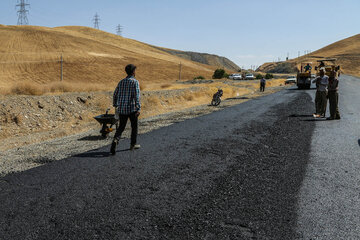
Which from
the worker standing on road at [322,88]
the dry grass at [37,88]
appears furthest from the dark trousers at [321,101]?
the dry grass at [37,88]

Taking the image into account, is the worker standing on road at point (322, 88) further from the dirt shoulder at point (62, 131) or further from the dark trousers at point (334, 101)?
the dirt shoulder at point (62, 131)

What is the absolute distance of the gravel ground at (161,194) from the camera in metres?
3.80

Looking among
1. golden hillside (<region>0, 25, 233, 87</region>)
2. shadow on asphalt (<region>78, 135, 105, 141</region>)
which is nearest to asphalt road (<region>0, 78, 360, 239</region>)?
shadow on asphalt (<region>78, 135, 105, 141</region>)

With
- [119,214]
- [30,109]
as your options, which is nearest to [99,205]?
[119,214]

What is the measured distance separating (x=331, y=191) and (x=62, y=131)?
10.9 metres

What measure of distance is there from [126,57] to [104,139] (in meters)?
68.2

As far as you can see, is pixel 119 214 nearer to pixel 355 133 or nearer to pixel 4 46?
pixel 355 133

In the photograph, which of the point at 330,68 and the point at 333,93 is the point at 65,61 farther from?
the point at 333,93

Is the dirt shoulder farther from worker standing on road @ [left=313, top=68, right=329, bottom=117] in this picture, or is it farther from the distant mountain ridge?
the distant mountain ridge

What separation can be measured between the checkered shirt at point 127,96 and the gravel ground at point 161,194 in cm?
113

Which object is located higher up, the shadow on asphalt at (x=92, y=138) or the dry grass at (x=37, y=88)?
the dry grass at (x=37, y=88)

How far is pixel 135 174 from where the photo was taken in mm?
5770

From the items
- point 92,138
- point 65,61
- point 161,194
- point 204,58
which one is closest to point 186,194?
point 161,194

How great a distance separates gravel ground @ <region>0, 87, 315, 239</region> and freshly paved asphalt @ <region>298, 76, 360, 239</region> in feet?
0.67
